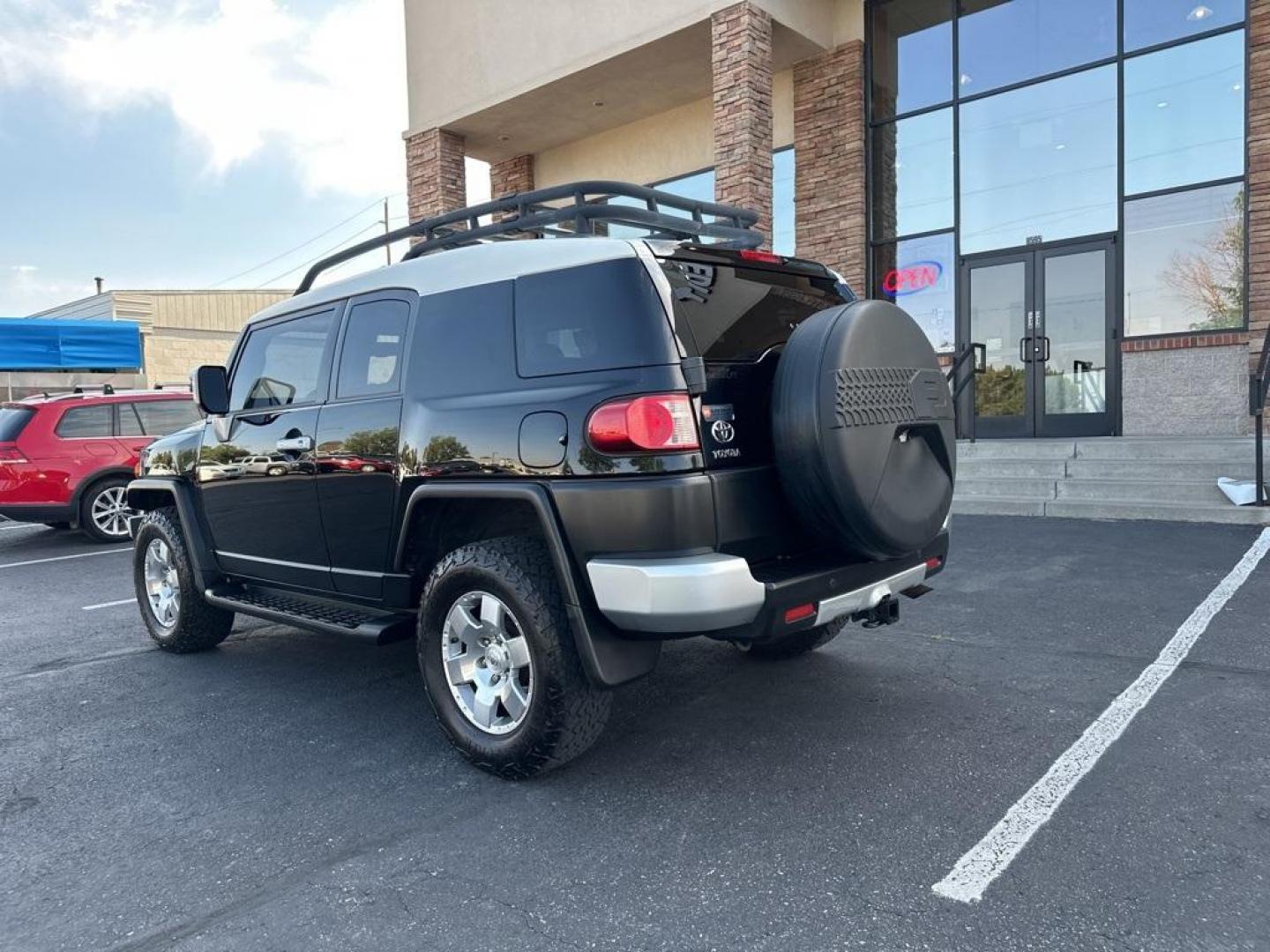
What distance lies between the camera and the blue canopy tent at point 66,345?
634 inches

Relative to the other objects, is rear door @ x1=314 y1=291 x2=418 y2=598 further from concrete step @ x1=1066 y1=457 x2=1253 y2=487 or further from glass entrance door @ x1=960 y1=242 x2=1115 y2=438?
glass entrance door @ x1=960 y1=242 x2=1115 y2=438

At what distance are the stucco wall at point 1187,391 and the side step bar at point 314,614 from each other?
9761 mm

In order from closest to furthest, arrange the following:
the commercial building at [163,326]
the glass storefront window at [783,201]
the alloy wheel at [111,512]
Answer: the alloy wheel at [111,512], the glass storefront window at [783,201], the commercial building at [163,326]

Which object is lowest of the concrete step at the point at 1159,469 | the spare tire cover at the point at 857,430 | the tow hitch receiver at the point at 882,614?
the tow hitch receiver at the point at 882,614

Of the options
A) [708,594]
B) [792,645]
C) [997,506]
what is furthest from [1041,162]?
[708,594]

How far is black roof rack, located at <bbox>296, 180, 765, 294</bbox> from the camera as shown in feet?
11.8

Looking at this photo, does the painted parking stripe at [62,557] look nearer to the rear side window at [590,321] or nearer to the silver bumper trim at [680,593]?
the rear side window at [590,321]

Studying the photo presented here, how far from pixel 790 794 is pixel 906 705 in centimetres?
103

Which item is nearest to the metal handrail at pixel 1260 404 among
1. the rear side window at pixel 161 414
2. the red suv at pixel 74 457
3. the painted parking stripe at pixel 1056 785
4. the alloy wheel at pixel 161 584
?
the painted parking stripe at pixel 1056 785

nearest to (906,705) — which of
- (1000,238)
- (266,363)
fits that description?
(266,363)

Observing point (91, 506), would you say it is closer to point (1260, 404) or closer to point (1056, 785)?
point (1056, 785)

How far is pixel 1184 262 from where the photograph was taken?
1060 centimetres

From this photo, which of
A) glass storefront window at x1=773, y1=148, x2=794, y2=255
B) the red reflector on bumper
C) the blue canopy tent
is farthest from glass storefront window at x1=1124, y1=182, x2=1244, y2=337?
the blue canopy tent

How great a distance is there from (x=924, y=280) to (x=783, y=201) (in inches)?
96.8
